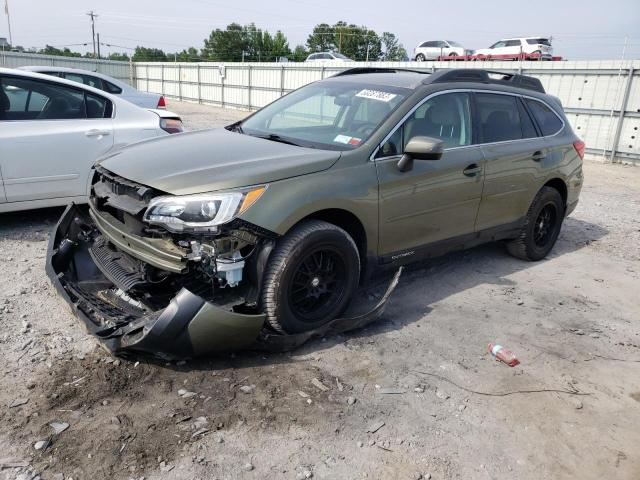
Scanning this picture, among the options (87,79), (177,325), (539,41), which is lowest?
(177,325)

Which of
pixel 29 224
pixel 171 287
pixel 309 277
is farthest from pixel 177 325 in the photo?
pixel 29 224

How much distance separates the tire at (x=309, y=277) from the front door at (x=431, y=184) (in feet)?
1.41

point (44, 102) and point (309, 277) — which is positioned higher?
point (44, 102)

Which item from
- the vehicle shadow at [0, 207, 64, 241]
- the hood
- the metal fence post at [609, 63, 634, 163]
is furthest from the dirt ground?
the metal fence post at [609, 63, 634, 163]

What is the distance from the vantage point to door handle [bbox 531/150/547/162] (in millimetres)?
5363

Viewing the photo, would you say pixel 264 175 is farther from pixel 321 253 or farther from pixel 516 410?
pixel 516 410

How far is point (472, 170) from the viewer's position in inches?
184

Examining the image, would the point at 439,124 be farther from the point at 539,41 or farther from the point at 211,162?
the point at 539,41

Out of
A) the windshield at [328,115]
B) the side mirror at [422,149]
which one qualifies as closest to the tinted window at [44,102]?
the windshield at [328,115]

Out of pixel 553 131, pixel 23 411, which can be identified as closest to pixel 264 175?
pixel 23 411

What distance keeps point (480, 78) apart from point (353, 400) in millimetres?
3276

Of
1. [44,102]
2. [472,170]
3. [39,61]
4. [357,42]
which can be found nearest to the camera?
[472,170]

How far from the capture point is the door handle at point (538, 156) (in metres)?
5.36

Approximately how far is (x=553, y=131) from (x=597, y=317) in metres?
2.08
